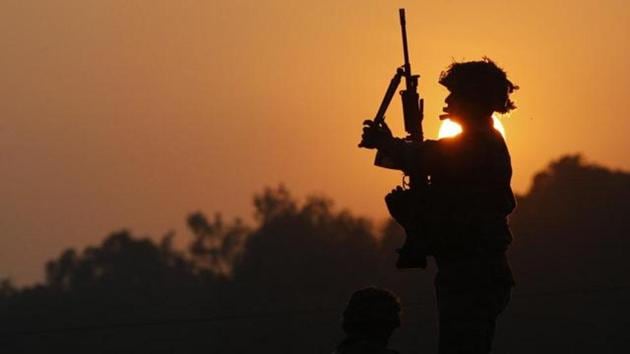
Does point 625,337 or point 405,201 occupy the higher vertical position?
point 625,337

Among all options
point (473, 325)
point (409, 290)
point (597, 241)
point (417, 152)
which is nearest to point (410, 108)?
point (417, 152)

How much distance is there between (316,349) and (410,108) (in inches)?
3221

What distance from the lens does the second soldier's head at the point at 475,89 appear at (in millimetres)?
8320

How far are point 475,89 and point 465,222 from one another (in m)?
0.65

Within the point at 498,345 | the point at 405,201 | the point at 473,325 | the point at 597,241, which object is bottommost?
the point at 473,325

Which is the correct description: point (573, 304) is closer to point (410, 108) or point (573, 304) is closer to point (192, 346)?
point (192, 346)

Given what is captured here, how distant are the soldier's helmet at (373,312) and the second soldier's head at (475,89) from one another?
3.12ft

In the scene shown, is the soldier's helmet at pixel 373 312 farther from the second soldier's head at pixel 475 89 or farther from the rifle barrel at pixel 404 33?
the rifle barrel at pixel 404 33

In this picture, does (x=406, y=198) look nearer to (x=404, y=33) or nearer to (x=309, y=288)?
(x=404, y=33)

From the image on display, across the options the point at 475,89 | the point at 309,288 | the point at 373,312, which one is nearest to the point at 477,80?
the point at 475,89

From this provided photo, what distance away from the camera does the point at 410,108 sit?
8.71 m

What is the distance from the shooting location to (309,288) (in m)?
96.3

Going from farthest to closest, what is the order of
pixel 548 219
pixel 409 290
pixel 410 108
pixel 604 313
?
pixel 548 219 < pixel 604 313 < pixel 409 290 < pixel 410 108

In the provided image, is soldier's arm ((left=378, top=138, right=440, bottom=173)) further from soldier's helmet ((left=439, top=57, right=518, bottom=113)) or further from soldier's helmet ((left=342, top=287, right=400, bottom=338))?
soldier's helmet ((left=342, top=287, right=400, bottom=338))
